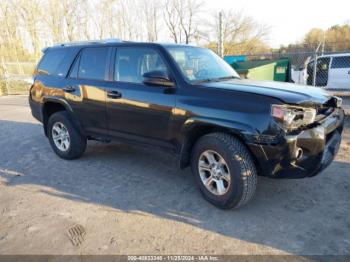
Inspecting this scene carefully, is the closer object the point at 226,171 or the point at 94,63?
the point at 226,171

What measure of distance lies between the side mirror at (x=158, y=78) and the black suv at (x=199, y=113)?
0.01m

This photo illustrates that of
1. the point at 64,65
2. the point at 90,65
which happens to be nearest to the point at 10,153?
the point at 64,65

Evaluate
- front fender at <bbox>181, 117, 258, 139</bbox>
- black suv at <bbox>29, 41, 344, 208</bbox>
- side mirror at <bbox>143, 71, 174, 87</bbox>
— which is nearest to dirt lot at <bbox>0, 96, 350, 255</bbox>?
black suv at <bbox>29, 41, 344, 208</bbox>

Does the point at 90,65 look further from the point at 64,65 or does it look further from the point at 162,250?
the point at 162,250

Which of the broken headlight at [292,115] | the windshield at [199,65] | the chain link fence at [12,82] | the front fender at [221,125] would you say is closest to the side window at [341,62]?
the windshield at [199,65]

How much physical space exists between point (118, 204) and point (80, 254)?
0.93 meters

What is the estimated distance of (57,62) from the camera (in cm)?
517

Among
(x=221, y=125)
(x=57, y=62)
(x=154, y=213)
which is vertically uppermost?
(x=57, y=62)

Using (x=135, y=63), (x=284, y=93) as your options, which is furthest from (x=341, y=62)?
(x=135, y=63)

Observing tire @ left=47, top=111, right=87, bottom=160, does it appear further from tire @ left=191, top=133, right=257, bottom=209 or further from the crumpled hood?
the crumpled hood

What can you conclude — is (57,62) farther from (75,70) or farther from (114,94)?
(114,94)

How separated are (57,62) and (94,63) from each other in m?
1.02

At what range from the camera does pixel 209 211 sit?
11.0 feet

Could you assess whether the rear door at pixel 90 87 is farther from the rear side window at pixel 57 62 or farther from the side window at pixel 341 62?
the side window at pixel 341 62
